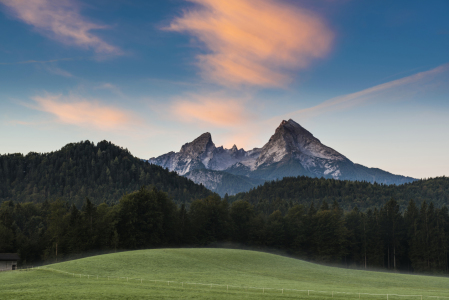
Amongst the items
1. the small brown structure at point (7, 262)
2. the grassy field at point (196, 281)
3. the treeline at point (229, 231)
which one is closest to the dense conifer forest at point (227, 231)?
the treeline at point (229, 231)

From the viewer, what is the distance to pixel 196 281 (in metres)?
54.1

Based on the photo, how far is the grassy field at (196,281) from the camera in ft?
138

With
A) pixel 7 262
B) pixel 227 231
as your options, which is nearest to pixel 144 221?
pixel 227 231

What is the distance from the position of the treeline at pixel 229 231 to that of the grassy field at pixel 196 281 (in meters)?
29.0

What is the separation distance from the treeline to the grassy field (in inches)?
1141

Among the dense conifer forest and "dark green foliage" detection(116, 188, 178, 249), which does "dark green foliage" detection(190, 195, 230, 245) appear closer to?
the dense conifer forest

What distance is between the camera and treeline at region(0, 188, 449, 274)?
338 ft

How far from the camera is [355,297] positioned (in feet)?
140

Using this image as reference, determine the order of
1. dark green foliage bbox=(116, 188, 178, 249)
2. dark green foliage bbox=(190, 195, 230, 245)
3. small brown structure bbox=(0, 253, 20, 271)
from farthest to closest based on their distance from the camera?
1. dark green foliage bbox=(190, 195, 230, 245)
2. dark green foliage bbox=(116, 188, 178, 249)
3. small brown structure bbox=(0, 253, 20, 271)

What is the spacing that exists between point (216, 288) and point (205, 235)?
255 ft

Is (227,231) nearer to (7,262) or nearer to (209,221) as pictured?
(209,221)

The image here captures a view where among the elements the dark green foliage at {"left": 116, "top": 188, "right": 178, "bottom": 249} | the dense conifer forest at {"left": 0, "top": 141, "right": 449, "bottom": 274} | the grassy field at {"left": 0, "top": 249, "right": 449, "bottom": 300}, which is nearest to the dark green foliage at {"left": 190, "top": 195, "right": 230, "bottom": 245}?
the dense conifer forest at {"left": 0, "top": 141, "right": 449, "bottom": 274}

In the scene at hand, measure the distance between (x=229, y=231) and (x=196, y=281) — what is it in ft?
245

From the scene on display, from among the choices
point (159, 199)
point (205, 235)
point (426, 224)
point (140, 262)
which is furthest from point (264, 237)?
point (140, 262)
